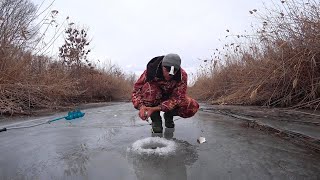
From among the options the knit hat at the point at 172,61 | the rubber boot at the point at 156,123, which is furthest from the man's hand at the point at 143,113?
the knit hat at the point at 172,61

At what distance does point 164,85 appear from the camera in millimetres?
3871

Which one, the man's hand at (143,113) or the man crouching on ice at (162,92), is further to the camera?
the man crouching on ice at (162,92)

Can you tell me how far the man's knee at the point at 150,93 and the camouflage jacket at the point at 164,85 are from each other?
5 cm

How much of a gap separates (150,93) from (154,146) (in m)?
1.08

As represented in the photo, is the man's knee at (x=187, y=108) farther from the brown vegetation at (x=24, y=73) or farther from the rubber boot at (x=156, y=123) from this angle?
the brown vegetation at (x=24, y=73)

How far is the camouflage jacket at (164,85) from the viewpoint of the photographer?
3740mm

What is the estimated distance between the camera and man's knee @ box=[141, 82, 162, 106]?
385cm

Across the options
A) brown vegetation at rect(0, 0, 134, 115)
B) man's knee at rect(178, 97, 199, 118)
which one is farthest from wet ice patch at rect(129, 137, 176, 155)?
brown vegetation at rect(0, 0, 134, 115)

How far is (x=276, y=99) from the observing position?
21.5 ft

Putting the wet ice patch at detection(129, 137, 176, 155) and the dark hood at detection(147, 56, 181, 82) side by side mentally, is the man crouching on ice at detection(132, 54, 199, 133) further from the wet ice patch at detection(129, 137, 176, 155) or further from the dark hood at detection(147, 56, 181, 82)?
the wet ice patch at detection(129, 137, 176, 155)

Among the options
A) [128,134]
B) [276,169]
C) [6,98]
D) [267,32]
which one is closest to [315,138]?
[276,169]

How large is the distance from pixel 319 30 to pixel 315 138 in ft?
8.74

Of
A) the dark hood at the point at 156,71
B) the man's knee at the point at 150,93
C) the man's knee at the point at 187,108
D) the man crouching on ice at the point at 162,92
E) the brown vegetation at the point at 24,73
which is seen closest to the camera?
the man crouching on ice at the point at 162,92

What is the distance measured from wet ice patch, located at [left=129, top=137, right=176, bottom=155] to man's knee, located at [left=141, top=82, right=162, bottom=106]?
818 mm
